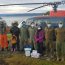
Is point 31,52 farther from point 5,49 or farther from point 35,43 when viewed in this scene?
point 5,49

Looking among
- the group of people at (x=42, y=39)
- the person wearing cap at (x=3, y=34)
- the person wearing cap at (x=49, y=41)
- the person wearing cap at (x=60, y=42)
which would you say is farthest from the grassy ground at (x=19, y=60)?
the person wearing cap at (x=3, y=34)

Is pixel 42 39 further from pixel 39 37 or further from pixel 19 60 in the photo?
pixel 19 60

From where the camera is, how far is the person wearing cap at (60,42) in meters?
12.8

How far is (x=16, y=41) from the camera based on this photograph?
15297 millimetres

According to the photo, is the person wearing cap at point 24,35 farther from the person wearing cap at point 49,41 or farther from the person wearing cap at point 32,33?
the person wearing cap at point 49,41

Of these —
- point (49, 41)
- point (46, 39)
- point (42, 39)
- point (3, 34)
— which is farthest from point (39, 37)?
point (3, 34)

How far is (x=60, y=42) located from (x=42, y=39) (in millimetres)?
1277

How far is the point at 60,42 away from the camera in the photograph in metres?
12.9

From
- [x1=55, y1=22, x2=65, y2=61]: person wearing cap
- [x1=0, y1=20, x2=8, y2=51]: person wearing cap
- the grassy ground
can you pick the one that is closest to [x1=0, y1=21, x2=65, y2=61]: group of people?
[x1=55, y1=22, x2=65, y2=61]: person wearing cap

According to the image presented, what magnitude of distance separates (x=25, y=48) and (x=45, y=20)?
9.88ft

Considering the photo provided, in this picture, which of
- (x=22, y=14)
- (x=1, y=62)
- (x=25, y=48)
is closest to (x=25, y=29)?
(x=25, y=48)

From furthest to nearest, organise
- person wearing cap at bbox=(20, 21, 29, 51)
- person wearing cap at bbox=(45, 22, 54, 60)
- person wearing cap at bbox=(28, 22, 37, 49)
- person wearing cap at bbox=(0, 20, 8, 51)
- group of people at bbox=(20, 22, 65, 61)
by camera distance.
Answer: person wearing cap at bbox=(0, 20, 8, 51)
person wearing cap at bbox=(20, 21, 29, 51)
person wearing cap at bbox=(28, 22, 37, 49)
person wearing cap at bbox=(45, 22, 54, 60)
group of people at bbox=(20, 22, 65, 61)

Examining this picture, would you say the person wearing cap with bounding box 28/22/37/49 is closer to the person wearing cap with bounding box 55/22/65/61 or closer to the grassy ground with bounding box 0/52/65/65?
the grassy ground with bounding box 0/52/65/65

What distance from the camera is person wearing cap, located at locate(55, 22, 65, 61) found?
42.0ft
